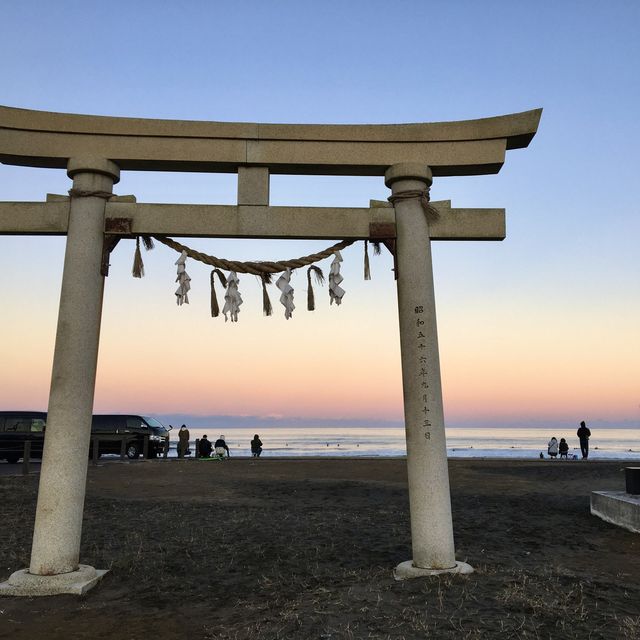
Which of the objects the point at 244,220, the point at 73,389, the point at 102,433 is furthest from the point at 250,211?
the point at 102,433

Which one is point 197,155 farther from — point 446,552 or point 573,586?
point 573,586

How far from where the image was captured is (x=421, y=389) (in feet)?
22.1

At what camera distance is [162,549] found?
8.57m

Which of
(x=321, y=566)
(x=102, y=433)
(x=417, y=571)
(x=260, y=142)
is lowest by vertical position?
(x=321, y=566)

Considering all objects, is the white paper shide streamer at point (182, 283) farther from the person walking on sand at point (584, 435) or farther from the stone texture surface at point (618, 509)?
the person walking on sand at point (584, 435)

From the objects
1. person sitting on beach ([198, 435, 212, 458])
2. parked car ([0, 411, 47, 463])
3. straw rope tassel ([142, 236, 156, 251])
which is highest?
straw rope tassel ([142, 236, 156, 251])

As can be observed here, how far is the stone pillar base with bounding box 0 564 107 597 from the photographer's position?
6258mm

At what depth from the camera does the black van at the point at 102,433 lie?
2472cm

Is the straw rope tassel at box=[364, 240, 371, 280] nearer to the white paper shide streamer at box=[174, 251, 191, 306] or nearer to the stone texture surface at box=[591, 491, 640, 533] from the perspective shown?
the white paper shide streamer at box=[174, 251, 191, 306]

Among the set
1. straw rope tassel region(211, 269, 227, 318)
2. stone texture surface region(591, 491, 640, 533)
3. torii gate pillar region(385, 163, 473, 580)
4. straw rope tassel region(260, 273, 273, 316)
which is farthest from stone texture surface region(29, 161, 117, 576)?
stone texture surface region(591, 491, 640, 533)

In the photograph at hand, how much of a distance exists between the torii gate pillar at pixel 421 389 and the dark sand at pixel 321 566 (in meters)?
0.42

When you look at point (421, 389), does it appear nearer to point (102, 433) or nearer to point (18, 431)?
point (18, 431)

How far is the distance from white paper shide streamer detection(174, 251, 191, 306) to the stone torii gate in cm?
34

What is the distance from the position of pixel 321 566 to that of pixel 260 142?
5350mm
